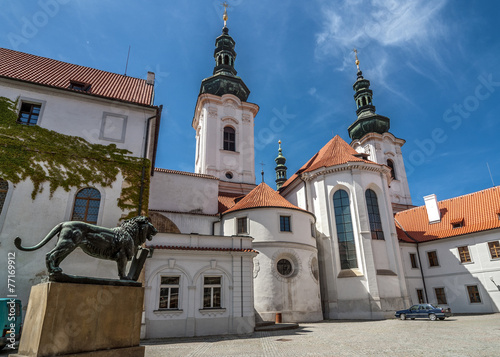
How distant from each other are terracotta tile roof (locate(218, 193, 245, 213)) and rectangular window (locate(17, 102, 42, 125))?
1451cm

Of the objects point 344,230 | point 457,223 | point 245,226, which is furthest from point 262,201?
point 457,223

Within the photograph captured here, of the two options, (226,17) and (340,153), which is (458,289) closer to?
(340,153)

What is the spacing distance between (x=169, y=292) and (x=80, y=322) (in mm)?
9713

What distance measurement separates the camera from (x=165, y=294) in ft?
47.0

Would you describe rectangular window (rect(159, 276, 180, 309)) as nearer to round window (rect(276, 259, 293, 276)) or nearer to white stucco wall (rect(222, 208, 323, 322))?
white stucco wall (rect(222, 208, 323, 322))

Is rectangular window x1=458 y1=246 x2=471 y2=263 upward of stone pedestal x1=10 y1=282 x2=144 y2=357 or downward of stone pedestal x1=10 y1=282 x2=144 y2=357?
upward

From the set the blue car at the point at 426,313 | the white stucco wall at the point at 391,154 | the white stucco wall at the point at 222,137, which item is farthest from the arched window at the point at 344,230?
the white stucco wall at the point at 391,154

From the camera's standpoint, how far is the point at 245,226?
70.3ft

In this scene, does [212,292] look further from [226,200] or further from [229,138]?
[229,138]

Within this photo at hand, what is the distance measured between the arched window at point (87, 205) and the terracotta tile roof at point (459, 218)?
86.4 ft

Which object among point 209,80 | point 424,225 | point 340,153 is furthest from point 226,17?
point 424,225

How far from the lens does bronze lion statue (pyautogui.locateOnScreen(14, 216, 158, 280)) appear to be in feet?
18.4

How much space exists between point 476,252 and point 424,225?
5722 millimetres

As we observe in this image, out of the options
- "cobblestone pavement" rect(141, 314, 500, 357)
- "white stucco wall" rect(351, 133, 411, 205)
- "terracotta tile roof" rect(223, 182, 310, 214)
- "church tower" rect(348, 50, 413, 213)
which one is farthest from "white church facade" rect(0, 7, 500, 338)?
"cobblestone pavement" rect(141, 314, 500, 357)
